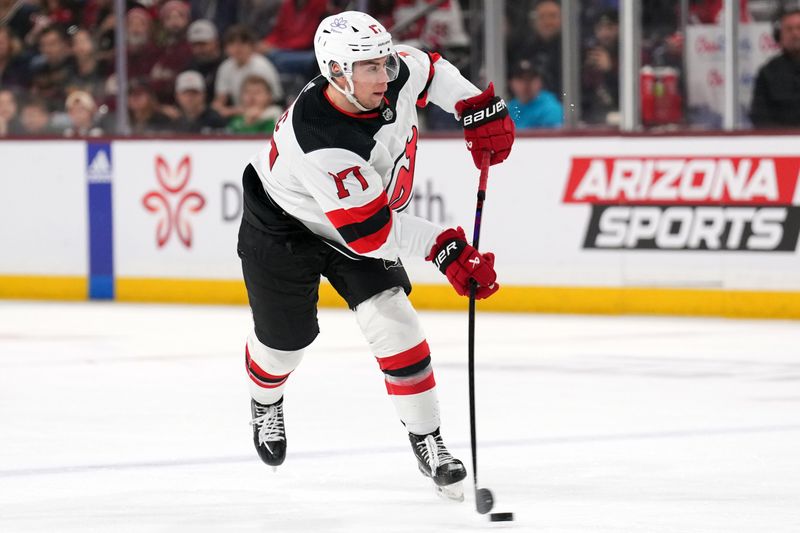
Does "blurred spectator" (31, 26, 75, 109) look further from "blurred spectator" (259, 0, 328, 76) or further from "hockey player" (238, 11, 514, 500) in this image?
"hockey player" (238, 11, 514, 500)

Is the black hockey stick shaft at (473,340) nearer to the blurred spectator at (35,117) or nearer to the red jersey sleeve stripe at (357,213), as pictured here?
the red jersey sleeve stripe at (357,213)

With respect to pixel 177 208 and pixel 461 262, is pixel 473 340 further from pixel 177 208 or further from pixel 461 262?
pixel 177 208

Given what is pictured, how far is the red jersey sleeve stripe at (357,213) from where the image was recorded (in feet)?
11.3

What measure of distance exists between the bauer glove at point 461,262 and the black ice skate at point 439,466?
0.45 metres

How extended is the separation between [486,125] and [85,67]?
533cm

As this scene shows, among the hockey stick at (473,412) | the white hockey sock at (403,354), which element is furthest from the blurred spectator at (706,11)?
the white hockey sock at (403,354)

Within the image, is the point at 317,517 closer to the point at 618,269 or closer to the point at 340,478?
the point at 340,478

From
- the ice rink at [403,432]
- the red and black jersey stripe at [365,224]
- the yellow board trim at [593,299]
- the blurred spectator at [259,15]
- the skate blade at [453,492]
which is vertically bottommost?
the yellow board trim at [593,299]

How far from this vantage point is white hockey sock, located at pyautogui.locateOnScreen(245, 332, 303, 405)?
158 inches

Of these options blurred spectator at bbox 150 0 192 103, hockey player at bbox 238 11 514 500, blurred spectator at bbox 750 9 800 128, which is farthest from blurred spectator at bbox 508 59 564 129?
hockey player at bbox 238 11 514 500

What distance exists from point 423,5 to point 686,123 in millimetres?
1536

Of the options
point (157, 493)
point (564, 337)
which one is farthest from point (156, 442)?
point (564, 337)

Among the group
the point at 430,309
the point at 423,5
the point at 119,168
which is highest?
the point at 423,5

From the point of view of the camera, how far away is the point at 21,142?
8.66 meters
